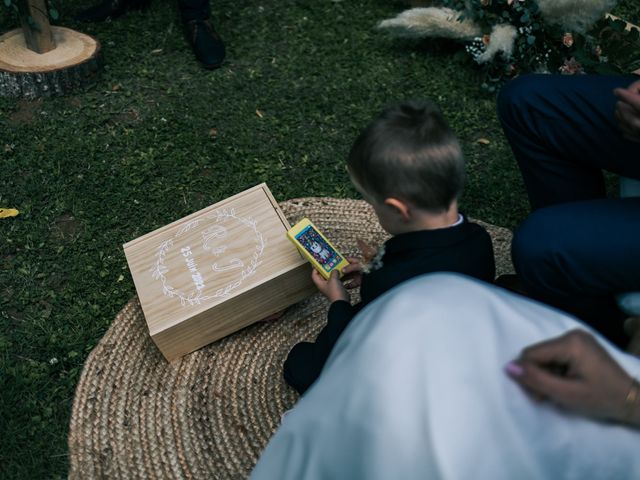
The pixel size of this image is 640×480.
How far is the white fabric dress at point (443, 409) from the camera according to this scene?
0.66 m

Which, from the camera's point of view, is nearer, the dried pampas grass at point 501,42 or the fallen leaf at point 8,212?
the fallen leaf at point 8,212

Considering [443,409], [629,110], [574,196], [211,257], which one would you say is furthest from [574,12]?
[443,409]

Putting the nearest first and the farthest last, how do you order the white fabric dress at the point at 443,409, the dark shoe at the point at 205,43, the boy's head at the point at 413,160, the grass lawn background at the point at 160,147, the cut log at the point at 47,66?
the white fabric dress at the point at 443,409, the boy's head at the point at 413,160, the grass lawn background at the point at 160,147, the cut log at the point at 47,66, the dark shoe at the point at 205,43

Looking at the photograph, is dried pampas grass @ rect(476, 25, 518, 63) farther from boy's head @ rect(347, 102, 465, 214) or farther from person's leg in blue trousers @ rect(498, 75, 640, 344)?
boy's head @ rect(347, 102, 465, 214)

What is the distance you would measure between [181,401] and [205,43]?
1485mm

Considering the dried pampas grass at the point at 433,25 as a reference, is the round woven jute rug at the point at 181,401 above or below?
below

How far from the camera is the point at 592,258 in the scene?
119 cm

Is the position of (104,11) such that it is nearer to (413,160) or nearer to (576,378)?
(413,160)

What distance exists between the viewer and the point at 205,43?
98.3 inches

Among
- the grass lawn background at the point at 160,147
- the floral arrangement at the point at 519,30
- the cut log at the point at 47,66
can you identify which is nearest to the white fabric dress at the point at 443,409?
the grass lawn background at the point at 160,147

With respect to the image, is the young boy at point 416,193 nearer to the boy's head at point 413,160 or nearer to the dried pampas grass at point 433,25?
the boy's head at point 413,160

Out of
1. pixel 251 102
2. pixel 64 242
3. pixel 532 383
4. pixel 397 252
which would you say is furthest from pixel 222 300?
pixel 251 102

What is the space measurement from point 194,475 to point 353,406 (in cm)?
78

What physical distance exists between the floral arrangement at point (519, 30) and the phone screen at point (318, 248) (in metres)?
1.13
